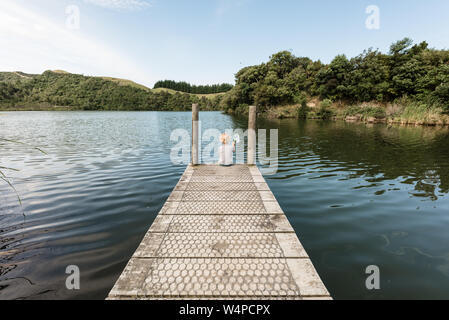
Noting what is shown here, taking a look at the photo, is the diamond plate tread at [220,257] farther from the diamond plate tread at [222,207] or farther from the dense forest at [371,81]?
the dense forest at [371,81]

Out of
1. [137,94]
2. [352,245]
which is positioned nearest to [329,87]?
[352,245]

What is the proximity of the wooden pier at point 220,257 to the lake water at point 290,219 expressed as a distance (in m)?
0.76

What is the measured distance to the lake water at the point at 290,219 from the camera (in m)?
3.66

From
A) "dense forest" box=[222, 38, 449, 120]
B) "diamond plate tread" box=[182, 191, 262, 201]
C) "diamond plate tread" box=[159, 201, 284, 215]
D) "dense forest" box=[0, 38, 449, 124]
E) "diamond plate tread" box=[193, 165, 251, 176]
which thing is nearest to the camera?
"diamond plate tread" box=[159, 201, 284, 215]

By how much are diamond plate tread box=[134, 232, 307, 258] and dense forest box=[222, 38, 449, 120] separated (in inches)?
1486

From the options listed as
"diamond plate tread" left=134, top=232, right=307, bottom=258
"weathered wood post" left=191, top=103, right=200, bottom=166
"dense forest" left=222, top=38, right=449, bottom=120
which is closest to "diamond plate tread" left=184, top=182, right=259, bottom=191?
"weathered wood post" left=191, top=103, right=200, bottom=166

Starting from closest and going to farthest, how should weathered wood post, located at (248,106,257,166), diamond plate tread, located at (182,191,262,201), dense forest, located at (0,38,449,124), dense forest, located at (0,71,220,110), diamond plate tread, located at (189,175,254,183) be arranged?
1. diamond plate tread, located at (182,191,262,201)
2. diamond plate tread, located at (189,175,254,183)
3. weathered wood post, located at (248,106,257,166)
4. dense forest, located at (0,38,449,124)
5. dense forest, located at (0,71,220,110)

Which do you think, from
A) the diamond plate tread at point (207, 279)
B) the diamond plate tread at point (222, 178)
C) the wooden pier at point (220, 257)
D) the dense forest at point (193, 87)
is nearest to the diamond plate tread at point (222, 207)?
the wooden pier at point (220, 257)

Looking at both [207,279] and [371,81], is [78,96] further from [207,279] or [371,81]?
[207,279]

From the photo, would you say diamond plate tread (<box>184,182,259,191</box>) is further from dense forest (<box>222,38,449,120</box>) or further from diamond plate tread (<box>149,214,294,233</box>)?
dense forest (<box>222,38,449,120</box>)

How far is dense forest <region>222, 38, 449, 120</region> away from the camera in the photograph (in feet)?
115

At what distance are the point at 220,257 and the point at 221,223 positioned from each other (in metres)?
1.21

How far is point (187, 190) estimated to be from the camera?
6887 mm
